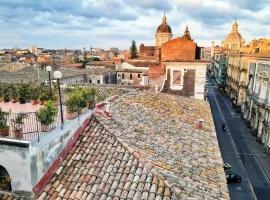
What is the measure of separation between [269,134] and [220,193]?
2463cm

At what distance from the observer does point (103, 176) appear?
→ 8.02 metres

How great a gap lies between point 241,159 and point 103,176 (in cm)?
2354

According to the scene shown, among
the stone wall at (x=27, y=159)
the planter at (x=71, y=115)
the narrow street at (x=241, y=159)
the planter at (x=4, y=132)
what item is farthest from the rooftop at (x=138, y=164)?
the narrow street at (x=241, y=159)

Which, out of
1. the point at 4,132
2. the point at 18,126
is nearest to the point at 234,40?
the point at 18,126

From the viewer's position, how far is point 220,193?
816 centimetres

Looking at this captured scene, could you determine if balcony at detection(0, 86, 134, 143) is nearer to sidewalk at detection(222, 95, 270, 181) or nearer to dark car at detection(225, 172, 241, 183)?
dark car at detection(225, 172, 241, 183)

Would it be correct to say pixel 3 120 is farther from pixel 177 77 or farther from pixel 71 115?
pixel 177 77

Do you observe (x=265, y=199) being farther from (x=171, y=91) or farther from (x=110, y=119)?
(x=110, y=119)

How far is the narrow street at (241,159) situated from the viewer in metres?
21.5

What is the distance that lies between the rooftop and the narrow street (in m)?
10.8

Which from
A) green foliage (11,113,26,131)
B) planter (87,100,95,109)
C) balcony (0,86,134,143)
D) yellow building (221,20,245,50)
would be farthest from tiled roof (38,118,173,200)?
yellow building (221,20,245,50)

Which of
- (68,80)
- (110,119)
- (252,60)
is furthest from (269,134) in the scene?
(68,80)

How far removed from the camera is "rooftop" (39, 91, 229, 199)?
7.53 m

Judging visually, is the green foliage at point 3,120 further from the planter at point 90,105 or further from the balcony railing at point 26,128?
the planter at point 90,105
